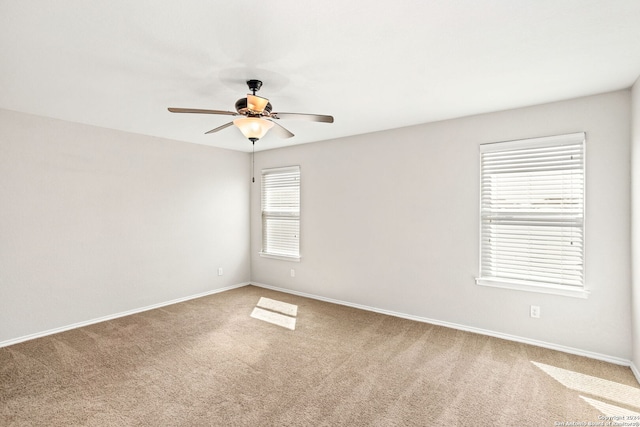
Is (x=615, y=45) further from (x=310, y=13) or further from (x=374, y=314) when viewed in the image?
(x=374, y=314)

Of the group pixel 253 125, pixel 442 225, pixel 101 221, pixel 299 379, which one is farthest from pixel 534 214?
pixel 101 221

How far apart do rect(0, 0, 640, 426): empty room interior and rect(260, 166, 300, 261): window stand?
0.18 m

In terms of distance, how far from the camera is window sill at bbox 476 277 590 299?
3.04 m

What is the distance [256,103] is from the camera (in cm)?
246

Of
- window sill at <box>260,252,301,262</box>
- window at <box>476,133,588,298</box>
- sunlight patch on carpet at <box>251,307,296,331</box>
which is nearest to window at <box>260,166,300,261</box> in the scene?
window sill at <box>260,252,301,262</box>

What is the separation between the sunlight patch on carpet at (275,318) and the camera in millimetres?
3912

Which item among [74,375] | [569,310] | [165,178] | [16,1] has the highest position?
[16,1]

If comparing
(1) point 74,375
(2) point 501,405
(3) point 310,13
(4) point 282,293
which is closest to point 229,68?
(3) point 310,13

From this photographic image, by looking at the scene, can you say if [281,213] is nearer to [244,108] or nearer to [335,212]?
[335,212]

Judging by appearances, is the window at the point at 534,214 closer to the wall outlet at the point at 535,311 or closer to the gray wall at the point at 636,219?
the wall outlet at the point at 535,311

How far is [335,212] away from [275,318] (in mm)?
1734

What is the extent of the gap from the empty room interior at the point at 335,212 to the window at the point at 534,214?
→ 0.02 m

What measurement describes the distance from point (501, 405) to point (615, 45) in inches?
102

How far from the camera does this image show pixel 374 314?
4277mm
